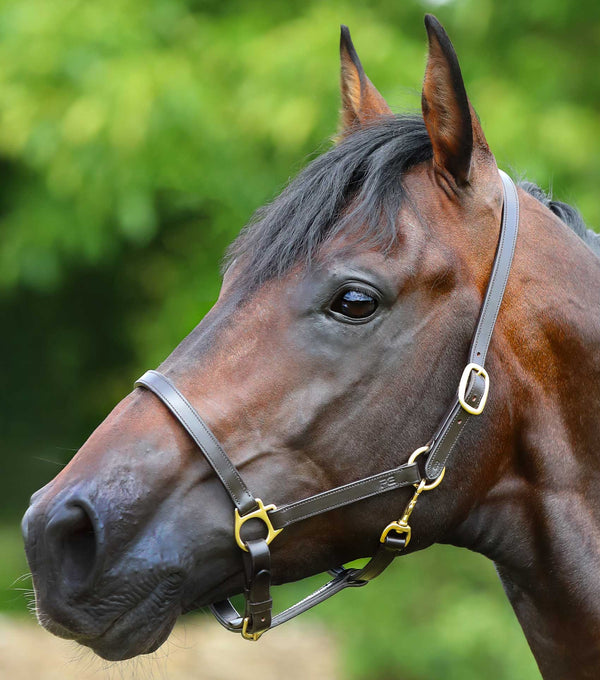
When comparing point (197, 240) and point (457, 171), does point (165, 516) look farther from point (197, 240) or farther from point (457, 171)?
point (197, 240)

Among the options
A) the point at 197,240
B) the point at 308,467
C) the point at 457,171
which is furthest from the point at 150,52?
the point at 308,467

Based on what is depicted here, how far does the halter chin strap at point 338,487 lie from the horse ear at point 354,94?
643 mm

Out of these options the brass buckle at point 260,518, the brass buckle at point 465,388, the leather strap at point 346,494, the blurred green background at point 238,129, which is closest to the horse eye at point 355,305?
the brass buckle at point 465,388

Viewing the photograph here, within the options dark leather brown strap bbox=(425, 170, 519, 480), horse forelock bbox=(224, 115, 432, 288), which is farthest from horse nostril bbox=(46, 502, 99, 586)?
dark leather brown strap bbox=(425, 170, 519, 480)

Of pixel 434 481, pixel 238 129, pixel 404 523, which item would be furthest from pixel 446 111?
pixel 238 129

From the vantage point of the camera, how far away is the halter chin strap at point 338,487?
1889 mm

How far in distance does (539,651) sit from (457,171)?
128 centimetres

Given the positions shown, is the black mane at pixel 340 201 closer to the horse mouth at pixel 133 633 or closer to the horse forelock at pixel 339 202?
the horse forelock at pixel 339 202

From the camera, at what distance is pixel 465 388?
78.9 inches

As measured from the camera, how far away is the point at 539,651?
2230mm

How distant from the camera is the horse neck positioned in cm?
210

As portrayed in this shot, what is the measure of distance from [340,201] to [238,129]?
11.2 feet

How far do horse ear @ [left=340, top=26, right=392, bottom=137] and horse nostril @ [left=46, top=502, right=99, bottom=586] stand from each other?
136cm

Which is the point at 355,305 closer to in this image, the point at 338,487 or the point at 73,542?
the point at 338,487
